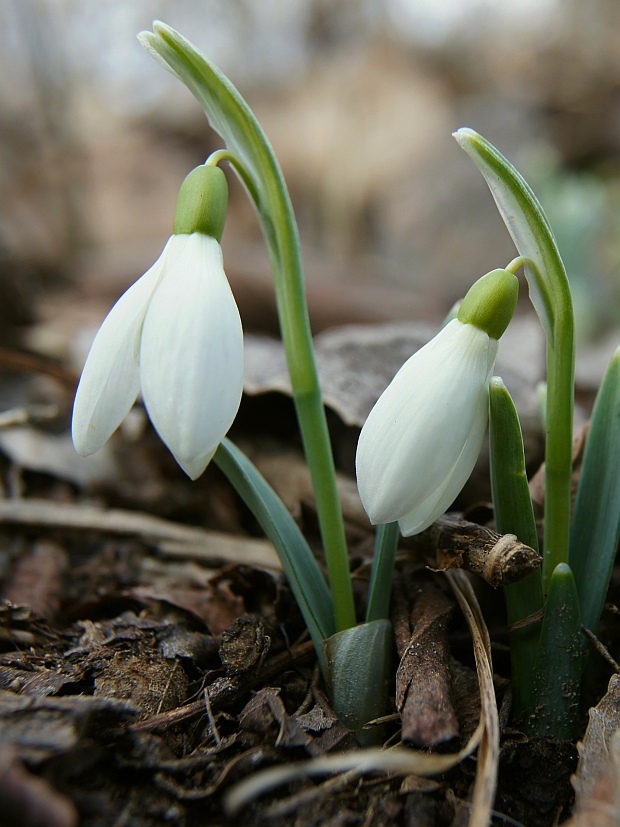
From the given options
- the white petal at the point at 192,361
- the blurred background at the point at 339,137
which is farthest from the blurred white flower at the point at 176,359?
the blurred background at the point at 339,137

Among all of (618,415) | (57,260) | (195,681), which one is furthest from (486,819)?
(57,260)

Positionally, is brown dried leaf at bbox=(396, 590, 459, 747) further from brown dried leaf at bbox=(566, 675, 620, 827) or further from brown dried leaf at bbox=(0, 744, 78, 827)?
brown dried leaf at bbox=(0, 744, 78, 827)

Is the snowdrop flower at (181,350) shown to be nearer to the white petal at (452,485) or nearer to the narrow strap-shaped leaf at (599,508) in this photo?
the white petal at (452,485)

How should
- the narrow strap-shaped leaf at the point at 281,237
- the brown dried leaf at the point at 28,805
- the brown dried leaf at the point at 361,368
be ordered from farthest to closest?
1. the brown dried leaf at the point at 361,368
2. the narrow strap-shaped leaf at the point at 281,237
3. the brown dried leaf at the point at 28,805

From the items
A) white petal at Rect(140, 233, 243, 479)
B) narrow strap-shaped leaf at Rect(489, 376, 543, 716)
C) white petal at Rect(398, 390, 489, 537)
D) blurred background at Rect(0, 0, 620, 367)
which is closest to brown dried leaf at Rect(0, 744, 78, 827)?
white petal at Rect(140, 233, 243, 479)

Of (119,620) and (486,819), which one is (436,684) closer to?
(486,819)

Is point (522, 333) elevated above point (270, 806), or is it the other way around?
point (522, 333)
